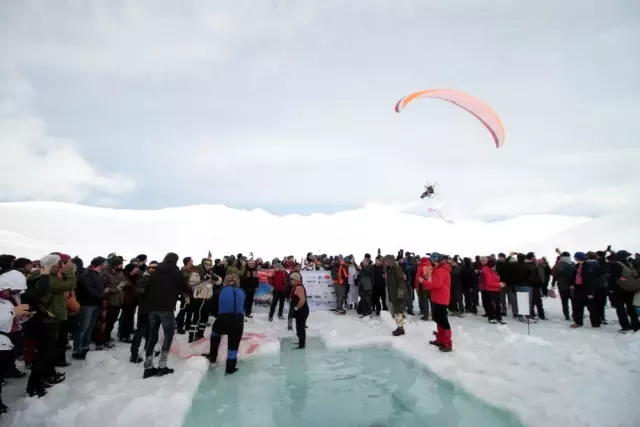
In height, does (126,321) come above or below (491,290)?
below

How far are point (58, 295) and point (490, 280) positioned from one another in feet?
34.7

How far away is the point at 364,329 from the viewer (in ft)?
31.8

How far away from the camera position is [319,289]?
13742mm

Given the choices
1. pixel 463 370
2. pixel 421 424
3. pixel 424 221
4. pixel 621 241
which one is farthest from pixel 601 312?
pixel 424 221

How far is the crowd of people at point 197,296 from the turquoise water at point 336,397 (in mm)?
864

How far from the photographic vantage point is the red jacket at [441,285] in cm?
735

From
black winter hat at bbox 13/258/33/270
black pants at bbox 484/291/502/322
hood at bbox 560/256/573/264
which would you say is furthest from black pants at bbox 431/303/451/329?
black winter hat at bbox 13/258/33/270

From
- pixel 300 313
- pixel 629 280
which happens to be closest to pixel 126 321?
pixel 300 313

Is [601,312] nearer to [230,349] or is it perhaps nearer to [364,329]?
[364,329]

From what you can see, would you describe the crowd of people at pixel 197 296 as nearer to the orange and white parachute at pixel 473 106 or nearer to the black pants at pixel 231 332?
the black pants at pixel 231 332

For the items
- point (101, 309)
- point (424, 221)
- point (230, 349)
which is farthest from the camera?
point (424, 221)

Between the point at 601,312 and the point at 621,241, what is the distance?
76.0 ft

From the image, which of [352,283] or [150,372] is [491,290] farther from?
[150,372]

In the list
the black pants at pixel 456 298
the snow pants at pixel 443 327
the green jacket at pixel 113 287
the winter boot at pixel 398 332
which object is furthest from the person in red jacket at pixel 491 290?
the green jacket at pixel 113 287
